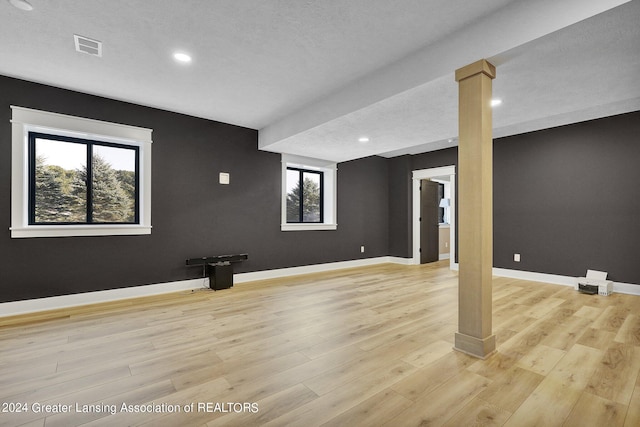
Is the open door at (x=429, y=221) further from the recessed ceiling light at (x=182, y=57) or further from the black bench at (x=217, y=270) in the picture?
the recessed ceiling light at (x=182, y=57)

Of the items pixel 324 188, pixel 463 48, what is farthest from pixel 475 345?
pixel 324 188

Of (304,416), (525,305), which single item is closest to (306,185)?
(525,305)

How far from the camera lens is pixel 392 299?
4043mm

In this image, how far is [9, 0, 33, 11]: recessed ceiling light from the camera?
2.19 metres

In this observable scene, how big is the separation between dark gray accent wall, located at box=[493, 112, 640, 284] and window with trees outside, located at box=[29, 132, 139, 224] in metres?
6.27

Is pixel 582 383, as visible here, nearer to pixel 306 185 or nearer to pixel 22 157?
pixel 306 185

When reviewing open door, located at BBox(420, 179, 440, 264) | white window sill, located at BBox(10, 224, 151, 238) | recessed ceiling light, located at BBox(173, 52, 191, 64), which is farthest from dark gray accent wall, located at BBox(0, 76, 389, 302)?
open door, located at BBox(420, 179, 440, 264)

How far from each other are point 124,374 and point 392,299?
303 cm

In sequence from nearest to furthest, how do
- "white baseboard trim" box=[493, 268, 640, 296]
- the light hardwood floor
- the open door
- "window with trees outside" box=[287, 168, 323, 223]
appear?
the light hardwood floor → "white baseboard trim" box=[493, 268, 640, 296] → "window with trees outside" box=[287, 168, 323, 223] → the open door

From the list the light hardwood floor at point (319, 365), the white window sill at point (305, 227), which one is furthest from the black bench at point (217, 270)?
the white window sill at point (305, 227)

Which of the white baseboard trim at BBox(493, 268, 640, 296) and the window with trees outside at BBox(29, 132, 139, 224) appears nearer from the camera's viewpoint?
the window with trees outside at BBox(29, 132, 139, 224)

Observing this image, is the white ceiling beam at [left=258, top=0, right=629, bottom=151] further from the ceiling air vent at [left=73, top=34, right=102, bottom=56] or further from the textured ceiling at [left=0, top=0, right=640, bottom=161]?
the ceiling air vent at [left=73, top=34, right=102, bottom=56]

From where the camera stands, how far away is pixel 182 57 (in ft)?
9.63

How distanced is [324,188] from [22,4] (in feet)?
16.7
